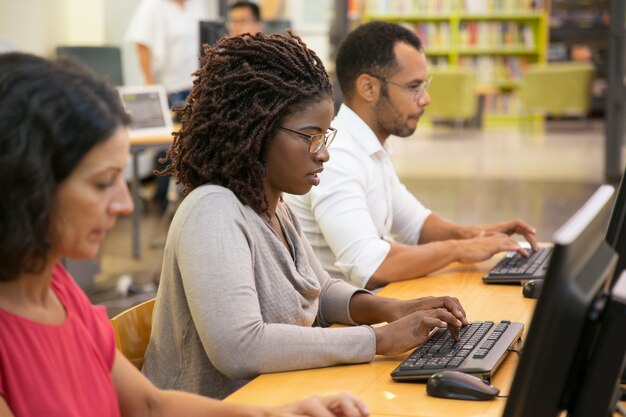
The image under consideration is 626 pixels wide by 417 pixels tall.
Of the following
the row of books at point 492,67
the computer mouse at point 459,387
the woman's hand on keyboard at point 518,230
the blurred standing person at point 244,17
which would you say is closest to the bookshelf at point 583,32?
the row of books at point 492,67

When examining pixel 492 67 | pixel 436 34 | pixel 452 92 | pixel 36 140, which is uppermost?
pixel 36 140

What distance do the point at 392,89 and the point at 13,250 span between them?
81.4 inches

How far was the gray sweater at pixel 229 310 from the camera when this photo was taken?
1.74m

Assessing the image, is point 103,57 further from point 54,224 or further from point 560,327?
point 560,327

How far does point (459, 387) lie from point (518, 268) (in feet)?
3.50

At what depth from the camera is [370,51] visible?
3172mm

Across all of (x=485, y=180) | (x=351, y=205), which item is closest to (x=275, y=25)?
(x=485, y=180)

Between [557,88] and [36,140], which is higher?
[36,140]

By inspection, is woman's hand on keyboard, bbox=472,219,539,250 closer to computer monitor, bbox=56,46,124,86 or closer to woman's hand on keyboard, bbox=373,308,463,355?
woman's hand on keyboard, bbox=373,308,463,355

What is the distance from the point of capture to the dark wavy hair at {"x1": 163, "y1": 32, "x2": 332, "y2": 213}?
1921mm

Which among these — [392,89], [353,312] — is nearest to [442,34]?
[392,89]

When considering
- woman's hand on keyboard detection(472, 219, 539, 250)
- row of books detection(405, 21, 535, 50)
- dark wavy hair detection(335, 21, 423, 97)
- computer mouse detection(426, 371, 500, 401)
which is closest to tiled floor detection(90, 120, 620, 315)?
row of books detection(405, 21, 535, 50)

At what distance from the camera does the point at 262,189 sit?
1.95m

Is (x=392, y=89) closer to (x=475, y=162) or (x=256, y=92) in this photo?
(x=256, y=92)
